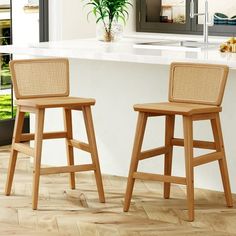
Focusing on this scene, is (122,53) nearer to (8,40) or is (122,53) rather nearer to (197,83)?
(197,83)

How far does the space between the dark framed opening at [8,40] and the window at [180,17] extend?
1.01 m

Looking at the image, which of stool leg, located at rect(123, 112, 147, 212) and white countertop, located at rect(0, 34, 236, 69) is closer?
stool leg, located at rect(123, 112, 147, 212)

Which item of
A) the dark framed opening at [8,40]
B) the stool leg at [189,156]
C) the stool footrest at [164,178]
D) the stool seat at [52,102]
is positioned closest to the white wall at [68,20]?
the dark framed opening at [8,40]

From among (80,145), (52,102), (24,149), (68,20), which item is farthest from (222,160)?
(68,20)

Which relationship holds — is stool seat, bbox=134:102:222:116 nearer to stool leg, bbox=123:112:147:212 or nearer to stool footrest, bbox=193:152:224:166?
stool leg, bbox=123:112:147:212

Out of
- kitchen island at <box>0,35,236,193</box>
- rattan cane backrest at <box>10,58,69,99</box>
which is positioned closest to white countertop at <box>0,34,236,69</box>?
kitchen island at <box>0,35,236,193</box>

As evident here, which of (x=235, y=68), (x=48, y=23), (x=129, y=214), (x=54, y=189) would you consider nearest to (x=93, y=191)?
(x=54, y=189)

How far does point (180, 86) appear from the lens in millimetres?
4953

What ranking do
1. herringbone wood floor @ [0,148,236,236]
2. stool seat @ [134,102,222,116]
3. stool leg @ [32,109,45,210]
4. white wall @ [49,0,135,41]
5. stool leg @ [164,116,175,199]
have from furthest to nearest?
white wall @ [49,0,135,41] < stool leg @ [164,116,175,199] < stool leg @ [32,109,45,210] < stool seat @ [134,102,222,116] < herringbone wood floor @ [0,148,236,236]

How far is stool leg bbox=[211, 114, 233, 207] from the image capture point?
4.82m

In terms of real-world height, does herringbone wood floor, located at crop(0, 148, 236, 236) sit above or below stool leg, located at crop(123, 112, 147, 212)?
below

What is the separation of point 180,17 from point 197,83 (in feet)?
8.47

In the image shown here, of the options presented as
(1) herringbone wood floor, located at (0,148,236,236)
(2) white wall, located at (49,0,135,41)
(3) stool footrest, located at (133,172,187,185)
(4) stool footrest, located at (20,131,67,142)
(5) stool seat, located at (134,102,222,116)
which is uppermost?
(2) white wall, located at (49,0,135,41)

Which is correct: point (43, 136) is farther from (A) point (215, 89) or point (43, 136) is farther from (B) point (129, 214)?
(A) point (215, 89)
